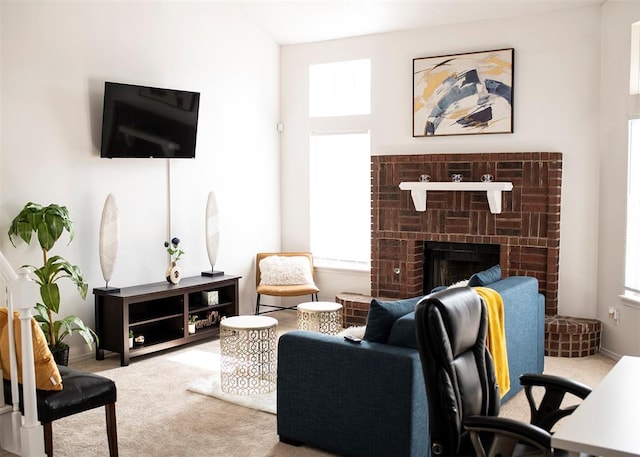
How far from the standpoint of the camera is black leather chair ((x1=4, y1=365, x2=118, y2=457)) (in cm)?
330

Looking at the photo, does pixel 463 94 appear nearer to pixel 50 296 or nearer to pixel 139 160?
pixel 139 160

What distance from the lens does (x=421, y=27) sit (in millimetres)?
6633

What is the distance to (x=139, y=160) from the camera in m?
6.02

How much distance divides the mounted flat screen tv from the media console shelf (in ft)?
3.82

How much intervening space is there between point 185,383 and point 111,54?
2.81m

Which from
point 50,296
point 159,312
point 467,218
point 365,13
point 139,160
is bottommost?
point 159,312

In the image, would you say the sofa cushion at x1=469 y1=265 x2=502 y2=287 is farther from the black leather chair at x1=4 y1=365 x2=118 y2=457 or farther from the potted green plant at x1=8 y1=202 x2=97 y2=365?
the potted green plant at x1=8 y1=202 x2=97 y2=365

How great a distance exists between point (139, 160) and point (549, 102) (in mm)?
3649

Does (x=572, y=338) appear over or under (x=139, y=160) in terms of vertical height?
under

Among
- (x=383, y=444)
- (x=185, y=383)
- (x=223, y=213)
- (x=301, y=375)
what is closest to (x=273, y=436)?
(x=301, y=375)

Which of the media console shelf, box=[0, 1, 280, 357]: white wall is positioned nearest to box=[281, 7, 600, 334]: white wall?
box=[0, 1, 280, 357]: white wall

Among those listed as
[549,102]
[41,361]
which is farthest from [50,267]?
[549,102]

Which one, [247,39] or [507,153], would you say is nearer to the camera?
[507,153]

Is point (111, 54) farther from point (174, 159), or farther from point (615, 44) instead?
point (615, 44)
